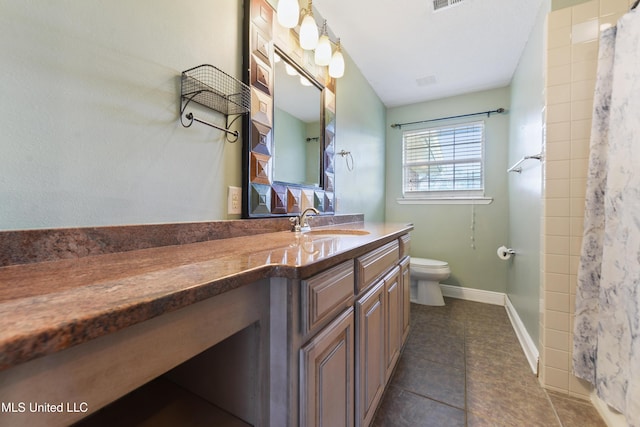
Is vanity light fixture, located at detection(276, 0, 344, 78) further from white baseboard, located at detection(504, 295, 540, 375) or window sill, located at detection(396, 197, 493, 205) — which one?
white baseboard, located at detection(504, 295, 540, 375)

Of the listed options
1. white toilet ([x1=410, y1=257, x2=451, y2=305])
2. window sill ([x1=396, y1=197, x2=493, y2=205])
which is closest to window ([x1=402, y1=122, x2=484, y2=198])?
window sill ([x1=396, y1=197, x2=493, y2=205])

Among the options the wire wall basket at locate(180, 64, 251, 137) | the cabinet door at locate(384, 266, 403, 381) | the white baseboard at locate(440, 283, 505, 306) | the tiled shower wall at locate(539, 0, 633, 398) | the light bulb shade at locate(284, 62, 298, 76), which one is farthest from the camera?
the white baseboard at locate(440, 283, 505, 306)

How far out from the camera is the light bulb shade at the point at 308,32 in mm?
1377

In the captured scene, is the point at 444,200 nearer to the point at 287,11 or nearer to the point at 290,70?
the point at 290,70

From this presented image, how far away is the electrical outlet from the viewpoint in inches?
44.3

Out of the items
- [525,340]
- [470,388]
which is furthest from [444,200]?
[470,388]

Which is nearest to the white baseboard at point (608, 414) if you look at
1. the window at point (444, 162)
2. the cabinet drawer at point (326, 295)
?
the cabinet drawer at point (326, 295)

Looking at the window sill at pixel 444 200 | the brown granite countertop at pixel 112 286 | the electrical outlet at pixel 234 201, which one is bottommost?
the brown granite countertop at pixel 112 286

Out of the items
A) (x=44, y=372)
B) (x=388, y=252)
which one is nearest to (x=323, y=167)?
(x=388, y=252)

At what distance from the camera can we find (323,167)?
1829 mm

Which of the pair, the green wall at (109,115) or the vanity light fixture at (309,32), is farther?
the vanity light fixture at (309,32)

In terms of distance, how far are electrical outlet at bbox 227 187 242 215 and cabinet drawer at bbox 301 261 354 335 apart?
22.7 inches

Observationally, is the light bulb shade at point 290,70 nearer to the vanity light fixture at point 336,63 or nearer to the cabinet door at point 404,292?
the vanity light fixture at point 336,63

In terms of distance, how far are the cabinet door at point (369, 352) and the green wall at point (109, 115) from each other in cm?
70
